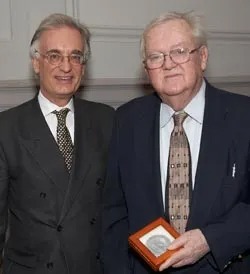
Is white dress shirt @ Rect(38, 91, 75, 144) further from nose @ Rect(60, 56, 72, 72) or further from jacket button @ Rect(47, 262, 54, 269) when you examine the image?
jacket button @ Rect(47, 262, 54, 269)

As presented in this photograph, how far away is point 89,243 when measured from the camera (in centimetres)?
183

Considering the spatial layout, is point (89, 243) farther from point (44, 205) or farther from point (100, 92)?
point (100, 92)

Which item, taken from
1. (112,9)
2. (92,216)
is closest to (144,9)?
(112,9)

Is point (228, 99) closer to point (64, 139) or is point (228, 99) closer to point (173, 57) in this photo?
point (173, 57)

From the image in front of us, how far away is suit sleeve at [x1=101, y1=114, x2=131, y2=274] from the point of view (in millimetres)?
1770

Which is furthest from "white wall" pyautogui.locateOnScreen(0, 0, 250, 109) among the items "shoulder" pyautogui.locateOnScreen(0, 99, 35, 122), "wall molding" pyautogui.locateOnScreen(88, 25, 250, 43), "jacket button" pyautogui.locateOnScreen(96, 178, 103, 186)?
"jacket button" pyautogui.locateOnScreen(96, 178, 103, 186)

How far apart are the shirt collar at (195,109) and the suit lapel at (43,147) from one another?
0.42 meters

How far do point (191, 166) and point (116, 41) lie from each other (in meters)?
1.37

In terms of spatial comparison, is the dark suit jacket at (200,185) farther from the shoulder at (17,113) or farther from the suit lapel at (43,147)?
the shoulder at (17,113)

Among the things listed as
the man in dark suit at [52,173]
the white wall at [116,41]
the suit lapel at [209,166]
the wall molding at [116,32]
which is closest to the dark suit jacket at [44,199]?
the man in dark suit at [52,173]

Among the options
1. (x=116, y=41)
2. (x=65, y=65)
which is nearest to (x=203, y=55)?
(x=65, y=65)

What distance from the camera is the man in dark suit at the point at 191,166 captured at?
1.55 metres

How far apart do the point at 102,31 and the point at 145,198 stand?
137cm

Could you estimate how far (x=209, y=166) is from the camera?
1584 mm
